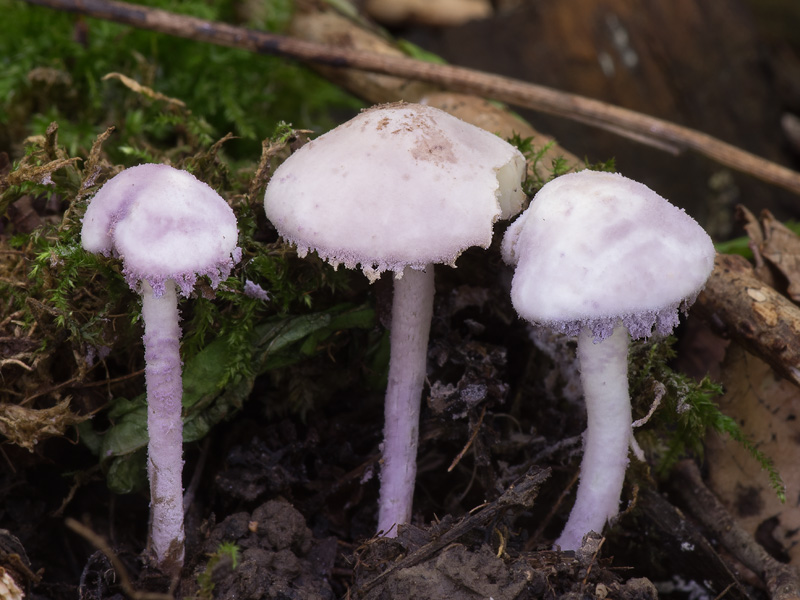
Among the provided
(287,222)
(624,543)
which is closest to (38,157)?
(287,222)

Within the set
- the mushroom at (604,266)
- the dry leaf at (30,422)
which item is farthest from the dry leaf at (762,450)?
the dry leaf at (30,422)

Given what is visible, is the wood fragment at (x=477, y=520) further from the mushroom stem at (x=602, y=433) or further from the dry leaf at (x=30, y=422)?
the dry leaf at (x=30, y=422)

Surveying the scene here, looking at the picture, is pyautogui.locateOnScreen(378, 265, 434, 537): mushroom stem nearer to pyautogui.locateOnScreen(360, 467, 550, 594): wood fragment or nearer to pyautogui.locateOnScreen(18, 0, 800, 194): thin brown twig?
pyautogui.locateOnScreen(360, 467, 550, 594): wood fragment

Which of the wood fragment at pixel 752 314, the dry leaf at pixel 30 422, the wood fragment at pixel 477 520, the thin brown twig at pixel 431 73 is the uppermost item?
the thin brown twig at pixel 431 73

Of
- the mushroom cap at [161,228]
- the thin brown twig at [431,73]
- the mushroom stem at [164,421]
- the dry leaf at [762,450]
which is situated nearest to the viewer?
the mushroom cap at [161,228]

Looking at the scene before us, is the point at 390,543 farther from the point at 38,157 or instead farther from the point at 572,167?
the point at 38,157

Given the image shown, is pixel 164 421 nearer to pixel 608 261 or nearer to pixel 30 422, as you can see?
pixel 30 422
